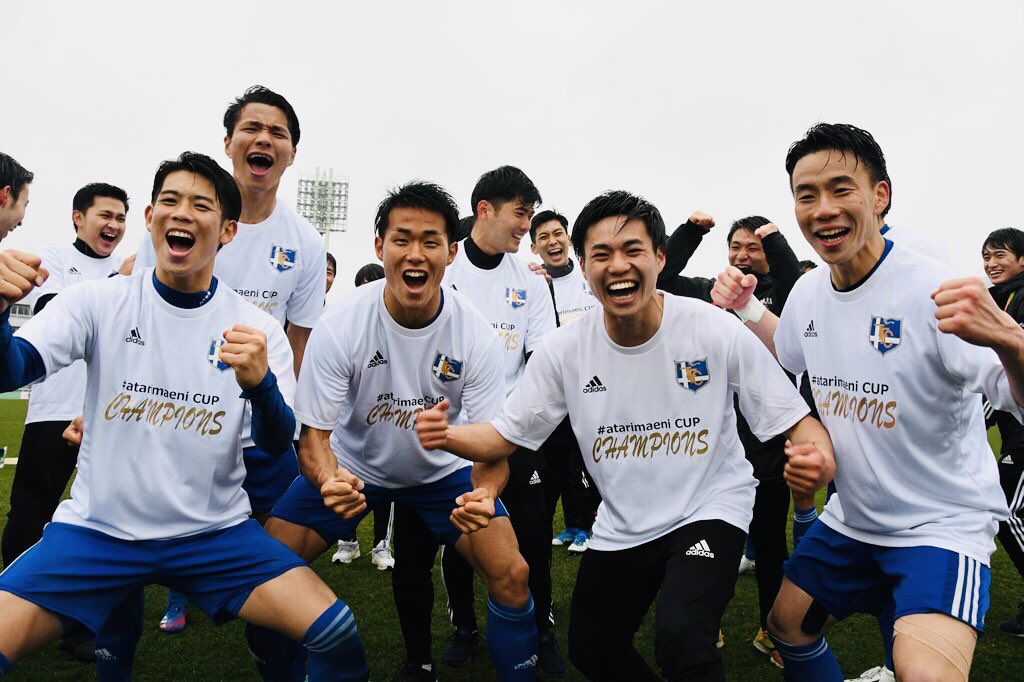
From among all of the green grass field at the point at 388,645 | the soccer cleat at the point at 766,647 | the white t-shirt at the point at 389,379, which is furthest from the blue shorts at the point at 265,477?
the soccer cleat at the point at 766,647

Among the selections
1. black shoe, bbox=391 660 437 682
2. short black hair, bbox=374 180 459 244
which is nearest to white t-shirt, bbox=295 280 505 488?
short black hair, bbox=374 180 459 244

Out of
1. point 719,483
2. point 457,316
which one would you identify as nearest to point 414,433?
point 457,316

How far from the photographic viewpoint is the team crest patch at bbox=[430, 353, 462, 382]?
369 cm

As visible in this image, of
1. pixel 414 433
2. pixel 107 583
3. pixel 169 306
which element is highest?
pixel 169 306

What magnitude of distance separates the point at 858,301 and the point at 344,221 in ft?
124

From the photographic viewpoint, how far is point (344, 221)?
3881 cm

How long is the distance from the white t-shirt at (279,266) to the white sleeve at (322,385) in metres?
1.13

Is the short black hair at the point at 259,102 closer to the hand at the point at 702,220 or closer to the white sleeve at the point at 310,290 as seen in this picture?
the white sleeve at the point at 310,290

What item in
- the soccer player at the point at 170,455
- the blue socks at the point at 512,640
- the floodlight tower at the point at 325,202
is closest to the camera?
the soccer player at the point at 170,455

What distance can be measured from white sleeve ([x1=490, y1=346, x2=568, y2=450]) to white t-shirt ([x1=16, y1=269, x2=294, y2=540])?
1165mm

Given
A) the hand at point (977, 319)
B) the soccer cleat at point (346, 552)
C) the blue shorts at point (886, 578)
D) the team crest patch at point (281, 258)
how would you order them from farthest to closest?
the soccer cleat at point (346, 552), the team crest patch at point (281, 258), the blue shorts at point (886, 578), the hand at point (977, 319)

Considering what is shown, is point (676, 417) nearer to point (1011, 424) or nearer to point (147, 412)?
point (147, 412)

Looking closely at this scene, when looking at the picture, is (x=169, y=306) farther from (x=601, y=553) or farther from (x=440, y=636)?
(x=440, y=636)

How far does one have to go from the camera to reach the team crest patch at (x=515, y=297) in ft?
17.5
